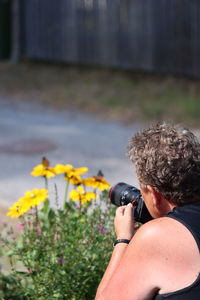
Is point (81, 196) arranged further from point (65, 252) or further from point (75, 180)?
point (65, 252)

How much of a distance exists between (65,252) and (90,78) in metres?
11.4

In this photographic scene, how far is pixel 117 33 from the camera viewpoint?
1462 cm

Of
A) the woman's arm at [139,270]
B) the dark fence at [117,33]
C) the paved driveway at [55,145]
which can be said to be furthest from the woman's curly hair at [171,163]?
the dark fence at [117,33]

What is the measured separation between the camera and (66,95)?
12148mm

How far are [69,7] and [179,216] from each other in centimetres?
1442

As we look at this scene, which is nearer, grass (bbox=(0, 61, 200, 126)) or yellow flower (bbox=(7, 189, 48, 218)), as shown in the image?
yellow flower (bbox=(7, 189, 48, 218))

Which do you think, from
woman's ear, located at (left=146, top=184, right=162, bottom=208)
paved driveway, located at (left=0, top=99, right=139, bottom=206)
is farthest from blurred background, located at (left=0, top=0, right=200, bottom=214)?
woman's ear, located at (left=146, top=184, right=162, bottom=208)

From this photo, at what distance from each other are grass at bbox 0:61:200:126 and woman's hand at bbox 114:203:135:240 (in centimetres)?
625

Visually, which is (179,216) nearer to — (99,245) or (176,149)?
(176,149)

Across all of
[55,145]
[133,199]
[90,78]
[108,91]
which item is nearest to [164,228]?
[133,199]

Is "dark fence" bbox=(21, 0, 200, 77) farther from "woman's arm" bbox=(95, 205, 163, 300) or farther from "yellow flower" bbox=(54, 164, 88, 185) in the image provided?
"woman's arm" bbox=(95, 205, 163, 300)

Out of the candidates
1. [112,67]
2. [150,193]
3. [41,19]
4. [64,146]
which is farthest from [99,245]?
[41,19]

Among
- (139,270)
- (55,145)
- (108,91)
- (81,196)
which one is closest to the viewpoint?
(139,270)

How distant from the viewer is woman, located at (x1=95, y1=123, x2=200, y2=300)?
217 centimetres
